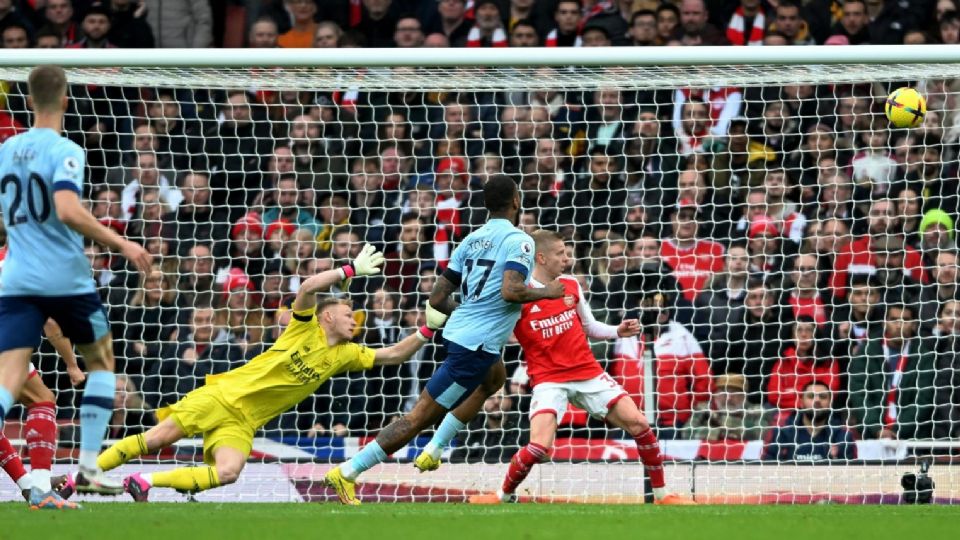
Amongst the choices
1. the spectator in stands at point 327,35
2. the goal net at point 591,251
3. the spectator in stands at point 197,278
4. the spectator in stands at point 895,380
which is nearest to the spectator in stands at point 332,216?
the goal net at point 591,251

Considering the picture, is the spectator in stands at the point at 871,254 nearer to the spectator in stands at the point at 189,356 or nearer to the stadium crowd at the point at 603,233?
the stadium crowd at the point at 603,233

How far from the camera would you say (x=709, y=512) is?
8656mm

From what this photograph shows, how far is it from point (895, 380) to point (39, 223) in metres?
Result: 7.12


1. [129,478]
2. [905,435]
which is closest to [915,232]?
[905,435]

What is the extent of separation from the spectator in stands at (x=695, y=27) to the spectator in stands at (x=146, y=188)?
16.7 feet

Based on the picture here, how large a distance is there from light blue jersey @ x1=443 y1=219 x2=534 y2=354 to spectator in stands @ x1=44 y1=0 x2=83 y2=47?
23.2ft

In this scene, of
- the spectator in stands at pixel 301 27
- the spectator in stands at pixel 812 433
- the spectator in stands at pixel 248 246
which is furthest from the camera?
the spectator in stands at pixel 301 27

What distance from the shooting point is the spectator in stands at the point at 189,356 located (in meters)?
12.2

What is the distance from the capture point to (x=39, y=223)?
761cm

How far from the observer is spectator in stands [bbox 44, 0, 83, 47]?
1513 centimetres

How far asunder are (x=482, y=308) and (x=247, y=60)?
2589 mm

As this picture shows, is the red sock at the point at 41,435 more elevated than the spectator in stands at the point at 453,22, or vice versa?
the spectator in stands at the point at 453,22

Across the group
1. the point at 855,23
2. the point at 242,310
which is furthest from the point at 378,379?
the point at 855,23

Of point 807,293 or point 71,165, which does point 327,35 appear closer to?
point 807,293
